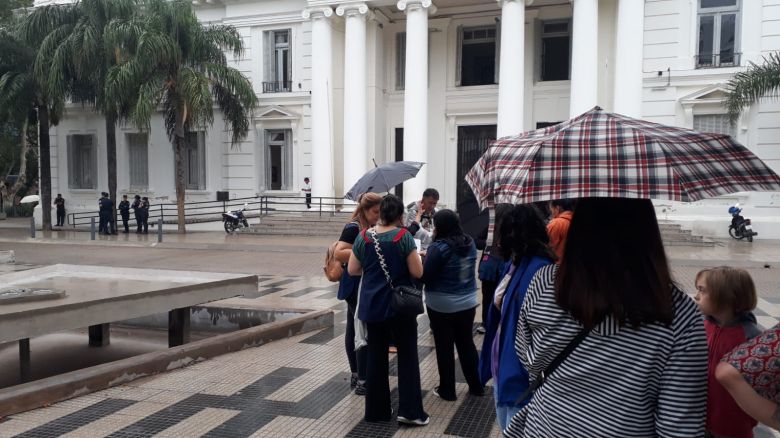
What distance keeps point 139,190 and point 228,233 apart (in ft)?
23.0

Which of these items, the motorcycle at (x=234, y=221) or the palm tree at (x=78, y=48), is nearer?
the palm tree at (x=78, y=48)

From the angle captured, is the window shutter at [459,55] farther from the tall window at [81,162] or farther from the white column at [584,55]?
the tall window at [81,162]

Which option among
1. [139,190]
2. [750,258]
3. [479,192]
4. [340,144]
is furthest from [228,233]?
[479,192]

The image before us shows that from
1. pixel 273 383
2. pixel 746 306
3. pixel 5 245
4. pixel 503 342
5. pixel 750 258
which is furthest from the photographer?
pixel 5 245

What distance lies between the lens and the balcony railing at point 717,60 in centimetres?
1937

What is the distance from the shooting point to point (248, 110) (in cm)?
2245

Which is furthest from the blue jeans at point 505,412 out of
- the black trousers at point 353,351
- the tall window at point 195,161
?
the tall window at point 195,161

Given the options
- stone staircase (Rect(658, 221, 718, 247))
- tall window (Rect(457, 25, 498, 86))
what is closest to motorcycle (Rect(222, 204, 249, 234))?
tall window (Rect(457, 25, 498, 86))

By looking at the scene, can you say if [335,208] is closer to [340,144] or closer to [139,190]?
[340,144]

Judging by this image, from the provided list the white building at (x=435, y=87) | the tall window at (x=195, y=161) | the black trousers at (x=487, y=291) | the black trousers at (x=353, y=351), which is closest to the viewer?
the black trousers at (x=353, y=351)

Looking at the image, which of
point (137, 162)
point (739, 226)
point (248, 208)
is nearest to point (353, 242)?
point (739, 226)

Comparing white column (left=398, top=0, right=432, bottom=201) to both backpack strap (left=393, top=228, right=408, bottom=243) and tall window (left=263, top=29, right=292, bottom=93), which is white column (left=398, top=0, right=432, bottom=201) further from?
backpack strap (left=393, top=228, right=408, bottom=243)

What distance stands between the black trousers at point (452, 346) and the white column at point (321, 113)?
17657mm

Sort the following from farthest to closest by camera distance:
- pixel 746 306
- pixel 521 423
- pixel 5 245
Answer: pixel 5 245 < pixel 746 306 < pixel 521 423
